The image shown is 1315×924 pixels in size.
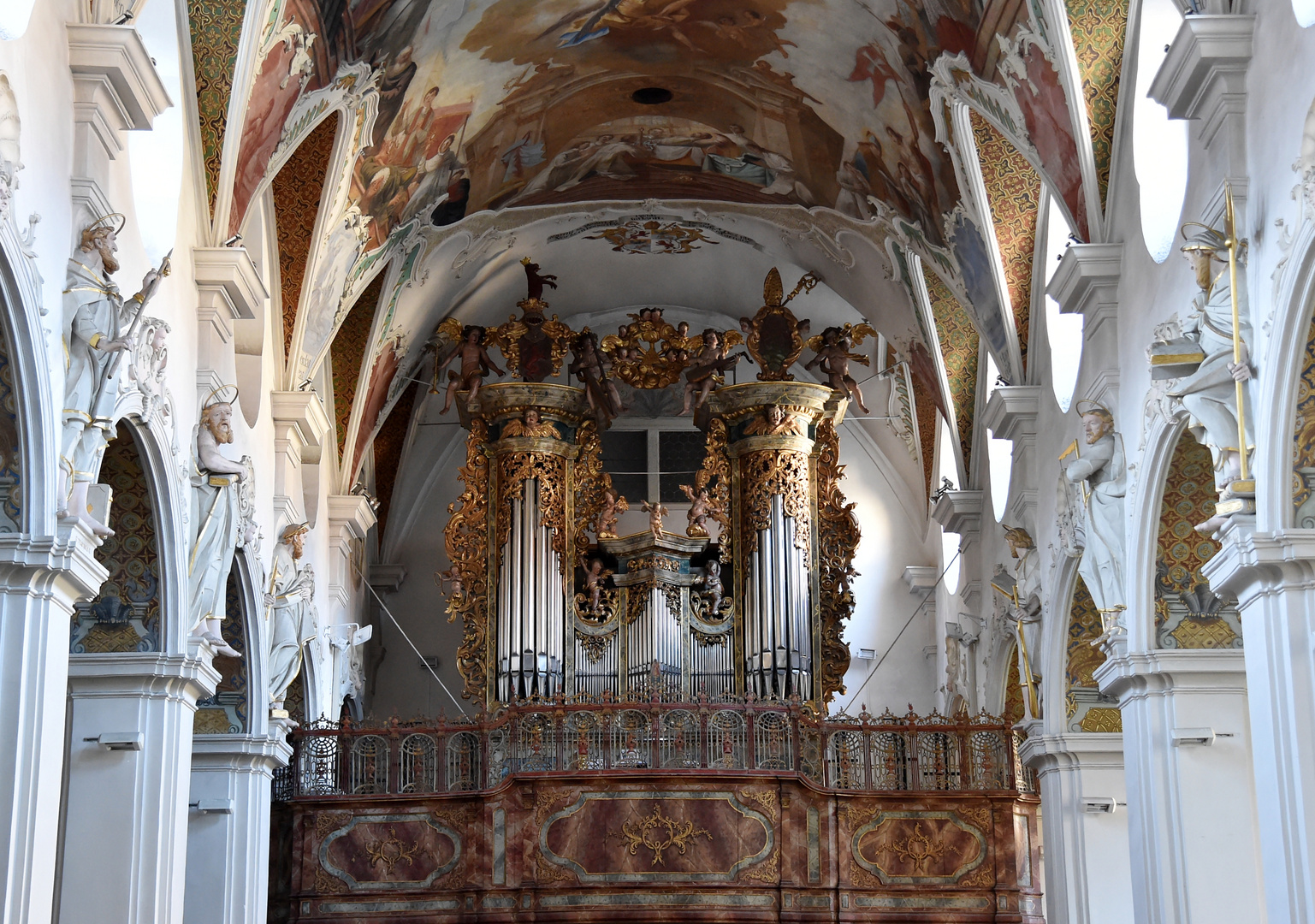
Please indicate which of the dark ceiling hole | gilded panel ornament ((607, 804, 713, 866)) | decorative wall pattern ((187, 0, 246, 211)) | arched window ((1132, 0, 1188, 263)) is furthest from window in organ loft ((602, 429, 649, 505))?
arched window ((1132, 0, 1188, 263))

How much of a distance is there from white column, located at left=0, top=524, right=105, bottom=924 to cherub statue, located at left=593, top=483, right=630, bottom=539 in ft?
33.4

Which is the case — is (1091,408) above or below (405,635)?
above

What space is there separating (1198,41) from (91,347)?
6731 millimetres

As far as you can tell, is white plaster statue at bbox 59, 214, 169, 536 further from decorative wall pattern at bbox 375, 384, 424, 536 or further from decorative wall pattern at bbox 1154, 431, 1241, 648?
decorative wall pattern at bbox 375, 384, 424, 536

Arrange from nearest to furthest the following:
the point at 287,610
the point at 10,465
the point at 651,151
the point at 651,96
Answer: the point at 10,465 < the point at 287,610 < the point at 651,96 < the point at 651,151

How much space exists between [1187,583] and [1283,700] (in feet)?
10.7

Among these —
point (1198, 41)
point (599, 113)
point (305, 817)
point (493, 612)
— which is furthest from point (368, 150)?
point (1198, 41)

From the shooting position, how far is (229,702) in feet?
49.8

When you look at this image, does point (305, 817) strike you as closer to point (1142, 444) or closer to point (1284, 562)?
point (1142, 444)

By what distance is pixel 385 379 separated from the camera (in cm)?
2042

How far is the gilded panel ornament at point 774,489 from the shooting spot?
1914cm

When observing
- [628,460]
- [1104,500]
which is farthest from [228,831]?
[628,460]

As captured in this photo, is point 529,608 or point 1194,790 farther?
point 529,608

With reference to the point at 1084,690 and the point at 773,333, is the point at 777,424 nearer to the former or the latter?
the point at 773,333
